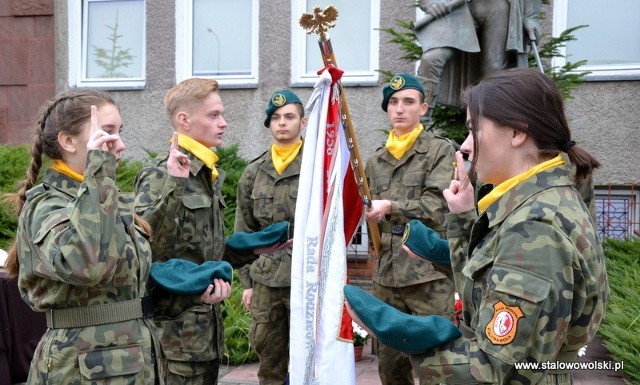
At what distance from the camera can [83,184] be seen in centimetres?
251

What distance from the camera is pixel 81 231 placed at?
7.98ft

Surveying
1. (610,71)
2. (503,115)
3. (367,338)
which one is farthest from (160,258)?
(610,71)

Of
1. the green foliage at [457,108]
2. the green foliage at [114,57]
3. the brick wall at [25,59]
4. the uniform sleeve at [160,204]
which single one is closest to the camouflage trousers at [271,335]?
the uniform sleeve at [160,204]

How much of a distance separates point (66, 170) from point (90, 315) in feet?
1.85

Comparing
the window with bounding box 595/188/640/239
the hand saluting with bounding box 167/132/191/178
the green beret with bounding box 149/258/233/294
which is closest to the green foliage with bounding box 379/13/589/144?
the window with bounding box 595/188/640/239

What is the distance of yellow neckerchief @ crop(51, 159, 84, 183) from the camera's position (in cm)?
275

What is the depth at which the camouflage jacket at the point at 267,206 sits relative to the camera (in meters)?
5.11

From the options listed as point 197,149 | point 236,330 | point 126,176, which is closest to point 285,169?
point 197,149

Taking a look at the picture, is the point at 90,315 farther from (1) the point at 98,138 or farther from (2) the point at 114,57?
(2) the point at 114,57

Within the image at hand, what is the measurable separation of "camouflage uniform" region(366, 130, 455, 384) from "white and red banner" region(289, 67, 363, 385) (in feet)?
1.21

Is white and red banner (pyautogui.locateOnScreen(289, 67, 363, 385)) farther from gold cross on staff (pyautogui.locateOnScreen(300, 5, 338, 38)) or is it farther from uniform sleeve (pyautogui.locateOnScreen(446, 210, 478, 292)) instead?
uniform sleeve (pyautogui.locateOnScreen(446, 210, 478, 292))

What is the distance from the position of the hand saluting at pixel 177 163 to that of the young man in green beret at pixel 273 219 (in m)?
1.57

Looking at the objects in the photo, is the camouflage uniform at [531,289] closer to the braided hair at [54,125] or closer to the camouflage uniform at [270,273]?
the braided hair at [54,125]

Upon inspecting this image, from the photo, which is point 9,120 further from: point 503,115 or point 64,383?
point 503,115
